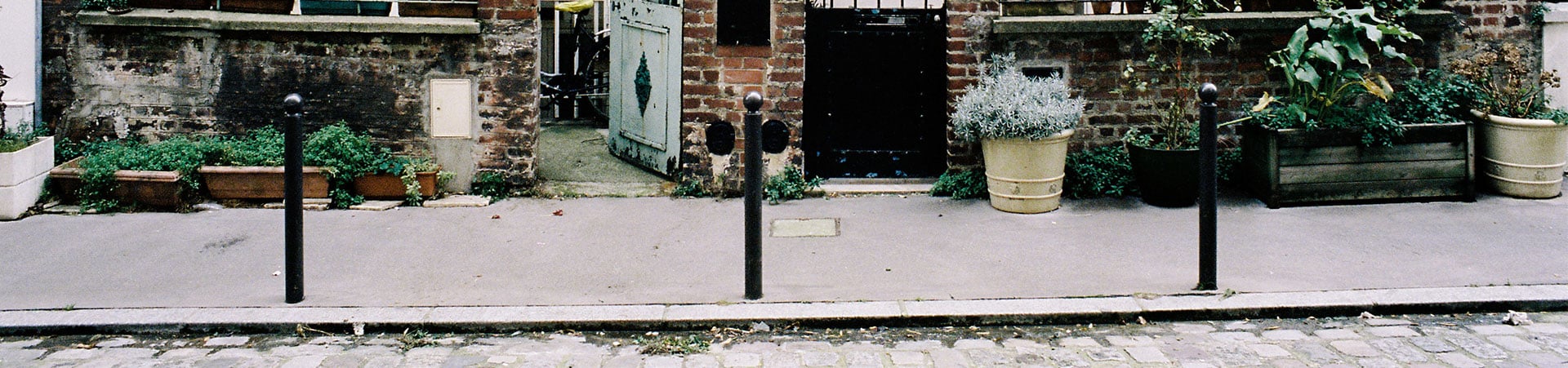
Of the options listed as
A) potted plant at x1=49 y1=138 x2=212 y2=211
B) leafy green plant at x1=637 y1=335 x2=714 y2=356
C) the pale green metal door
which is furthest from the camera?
the pale green metal door

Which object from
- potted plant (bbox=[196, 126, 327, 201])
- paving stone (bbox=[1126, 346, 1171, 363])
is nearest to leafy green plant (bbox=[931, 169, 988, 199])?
paving stone (bbox=[1126, 346, 1171, 363])

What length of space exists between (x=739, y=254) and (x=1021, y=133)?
2.00 m

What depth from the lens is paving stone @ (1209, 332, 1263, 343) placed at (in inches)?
211

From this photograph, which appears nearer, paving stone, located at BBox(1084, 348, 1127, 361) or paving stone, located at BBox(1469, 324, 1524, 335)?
paving stone, located at BBox(1084, 348, 1127, 361)

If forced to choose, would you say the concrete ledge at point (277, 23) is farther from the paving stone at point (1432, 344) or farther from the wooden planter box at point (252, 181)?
the paving stone at point (1432, 344)

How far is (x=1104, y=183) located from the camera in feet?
28.0

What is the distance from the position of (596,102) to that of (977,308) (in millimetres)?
7777

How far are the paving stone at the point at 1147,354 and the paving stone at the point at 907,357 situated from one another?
82 centimetres

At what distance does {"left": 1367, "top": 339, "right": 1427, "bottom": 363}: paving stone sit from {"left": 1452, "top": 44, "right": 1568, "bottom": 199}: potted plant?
3669 mm

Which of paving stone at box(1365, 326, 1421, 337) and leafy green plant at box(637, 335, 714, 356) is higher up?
paving stone at box(1365, 326, 1421, 337)

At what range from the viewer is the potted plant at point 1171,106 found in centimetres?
806

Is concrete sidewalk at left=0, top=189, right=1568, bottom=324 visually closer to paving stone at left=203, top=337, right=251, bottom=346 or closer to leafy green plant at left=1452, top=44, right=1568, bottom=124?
paving stone at left=203, top=337, right=251, bottom=346

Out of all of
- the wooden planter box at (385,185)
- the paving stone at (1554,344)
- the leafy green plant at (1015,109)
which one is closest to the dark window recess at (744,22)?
the leafy green plant at (1015,109)

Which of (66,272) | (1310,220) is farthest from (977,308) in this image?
(66,272)
